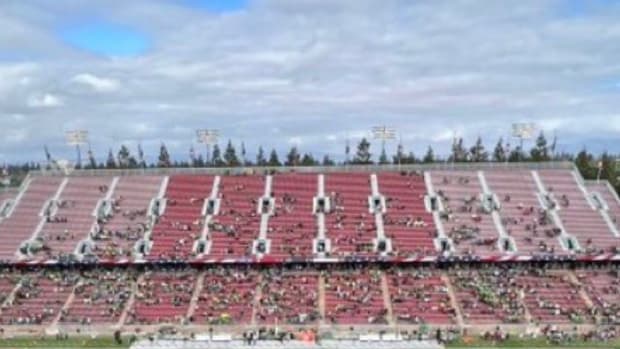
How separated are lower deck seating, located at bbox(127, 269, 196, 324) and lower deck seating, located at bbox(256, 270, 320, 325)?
7563 millimetres

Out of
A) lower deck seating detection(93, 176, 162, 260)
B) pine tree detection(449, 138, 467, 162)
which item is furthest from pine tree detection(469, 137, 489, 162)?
lower deck seating detection(93, 176, 162, 260)

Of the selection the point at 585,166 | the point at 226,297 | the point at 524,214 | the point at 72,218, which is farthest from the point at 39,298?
the point at 585,166

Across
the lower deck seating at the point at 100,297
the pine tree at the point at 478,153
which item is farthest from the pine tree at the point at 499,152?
the lower deck seating at the point at 100,297

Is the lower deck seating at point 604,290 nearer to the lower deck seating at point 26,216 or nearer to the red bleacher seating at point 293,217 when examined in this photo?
the red bleacher seating at point 293,217

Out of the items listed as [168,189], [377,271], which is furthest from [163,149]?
[377,271]

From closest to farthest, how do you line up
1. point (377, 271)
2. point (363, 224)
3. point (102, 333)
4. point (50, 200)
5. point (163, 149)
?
1. point (102, 333)
2. point (377, 271)
3. point (363, 224)
4. point (50, 200)
5. point (163, 149)

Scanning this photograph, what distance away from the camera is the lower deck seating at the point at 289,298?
85938mm

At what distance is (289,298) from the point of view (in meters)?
89.6

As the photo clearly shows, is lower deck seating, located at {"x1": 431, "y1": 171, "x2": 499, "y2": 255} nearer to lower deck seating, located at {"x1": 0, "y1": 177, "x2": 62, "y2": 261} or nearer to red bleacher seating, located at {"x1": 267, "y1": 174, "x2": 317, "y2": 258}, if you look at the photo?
red bleacher seating, located at {"x1": 267, "y1": 174, "x2": 317, "y2": 258}

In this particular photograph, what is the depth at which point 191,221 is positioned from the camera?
104188 mm

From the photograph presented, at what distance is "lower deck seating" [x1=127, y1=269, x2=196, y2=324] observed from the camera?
86.8 metres

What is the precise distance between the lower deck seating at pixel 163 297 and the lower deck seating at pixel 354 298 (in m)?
13.9

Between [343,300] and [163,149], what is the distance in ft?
A: 319

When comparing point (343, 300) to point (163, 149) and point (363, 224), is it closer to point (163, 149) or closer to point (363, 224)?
point (363, 224)
